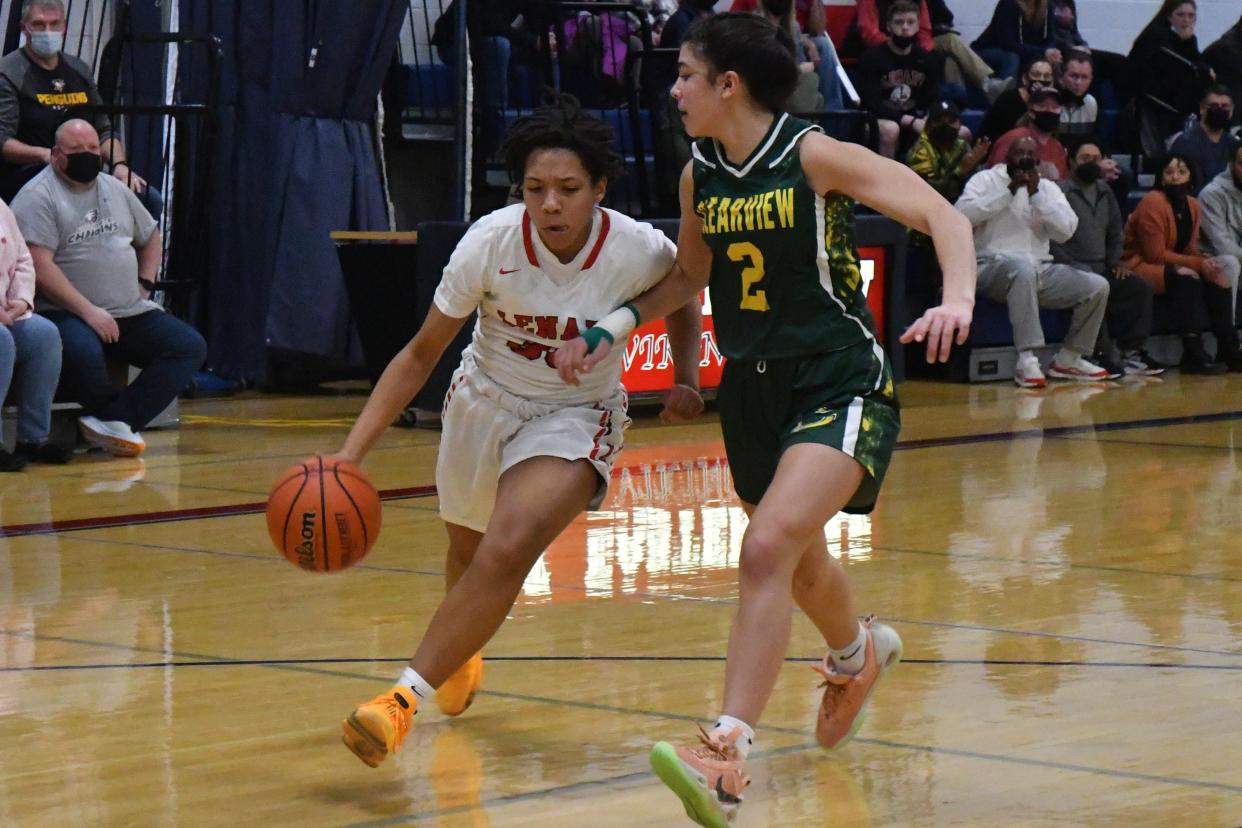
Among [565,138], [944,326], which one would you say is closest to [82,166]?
[565,138]

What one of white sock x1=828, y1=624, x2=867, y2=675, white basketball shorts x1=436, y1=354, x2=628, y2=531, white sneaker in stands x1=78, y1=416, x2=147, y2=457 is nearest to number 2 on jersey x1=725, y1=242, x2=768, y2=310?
white basketball shorts x1=436, y1=354, x2=628, y2=531

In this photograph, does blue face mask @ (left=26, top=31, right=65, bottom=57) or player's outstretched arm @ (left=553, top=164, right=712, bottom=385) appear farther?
blue face mask @ (left=26, top=31, right=65, bottom=57)

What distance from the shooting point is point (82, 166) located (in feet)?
32.4

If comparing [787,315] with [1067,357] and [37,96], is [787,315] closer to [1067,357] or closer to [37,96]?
[37,96]

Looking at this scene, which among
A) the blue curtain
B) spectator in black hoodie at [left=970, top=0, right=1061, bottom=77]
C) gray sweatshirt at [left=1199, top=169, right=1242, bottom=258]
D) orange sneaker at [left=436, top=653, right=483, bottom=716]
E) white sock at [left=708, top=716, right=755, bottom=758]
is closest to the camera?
white sock at [left=708, top=716, right=755, bottom=758]

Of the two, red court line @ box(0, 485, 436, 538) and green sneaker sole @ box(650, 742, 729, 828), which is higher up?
green sneaker sole @ box(650, 742, 729, 828)

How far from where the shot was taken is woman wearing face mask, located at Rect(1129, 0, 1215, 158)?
16438 mm

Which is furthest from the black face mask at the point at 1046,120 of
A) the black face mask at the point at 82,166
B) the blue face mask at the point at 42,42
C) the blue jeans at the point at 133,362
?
the black face mask at the point at 82,166

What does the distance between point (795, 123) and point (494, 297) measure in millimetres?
799

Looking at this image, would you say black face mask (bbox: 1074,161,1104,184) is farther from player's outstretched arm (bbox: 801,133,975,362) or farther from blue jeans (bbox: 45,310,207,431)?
player's outstretched arm (bbox: 801,133,975,362)

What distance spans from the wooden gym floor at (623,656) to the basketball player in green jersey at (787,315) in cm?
41

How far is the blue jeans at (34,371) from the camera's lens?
9391 millimetres

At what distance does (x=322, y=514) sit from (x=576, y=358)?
679mm

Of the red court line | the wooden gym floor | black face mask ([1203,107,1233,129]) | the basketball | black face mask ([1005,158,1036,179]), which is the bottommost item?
the red court line
